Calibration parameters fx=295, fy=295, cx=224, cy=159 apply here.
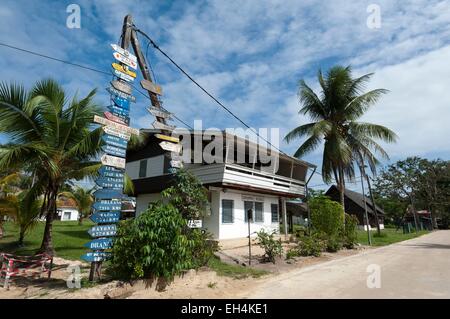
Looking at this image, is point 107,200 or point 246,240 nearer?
point 107,200

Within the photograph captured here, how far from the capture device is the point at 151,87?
372 inches

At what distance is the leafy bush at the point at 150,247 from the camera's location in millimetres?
6617

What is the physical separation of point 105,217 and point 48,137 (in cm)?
471

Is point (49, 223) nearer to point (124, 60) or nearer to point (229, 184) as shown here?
point (124, 60)

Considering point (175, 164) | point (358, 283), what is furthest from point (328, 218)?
point (175, 164)

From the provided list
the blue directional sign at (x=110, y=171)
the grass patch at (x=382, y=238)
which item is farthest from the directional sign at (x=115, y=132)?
the grass patch at (x=382, y=238)

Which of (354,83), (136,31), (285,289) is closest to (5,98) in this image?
(136,31)

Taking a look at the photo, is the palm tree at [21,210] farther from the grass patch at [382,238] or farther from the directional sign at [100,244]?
the grass patch at [382,238]

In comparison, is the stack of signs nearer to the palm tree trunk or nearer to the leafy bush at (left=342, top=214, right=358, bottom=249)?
the palm tree trunk

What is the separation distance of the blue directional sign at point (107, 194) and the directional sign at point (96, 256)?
1.31 metres
